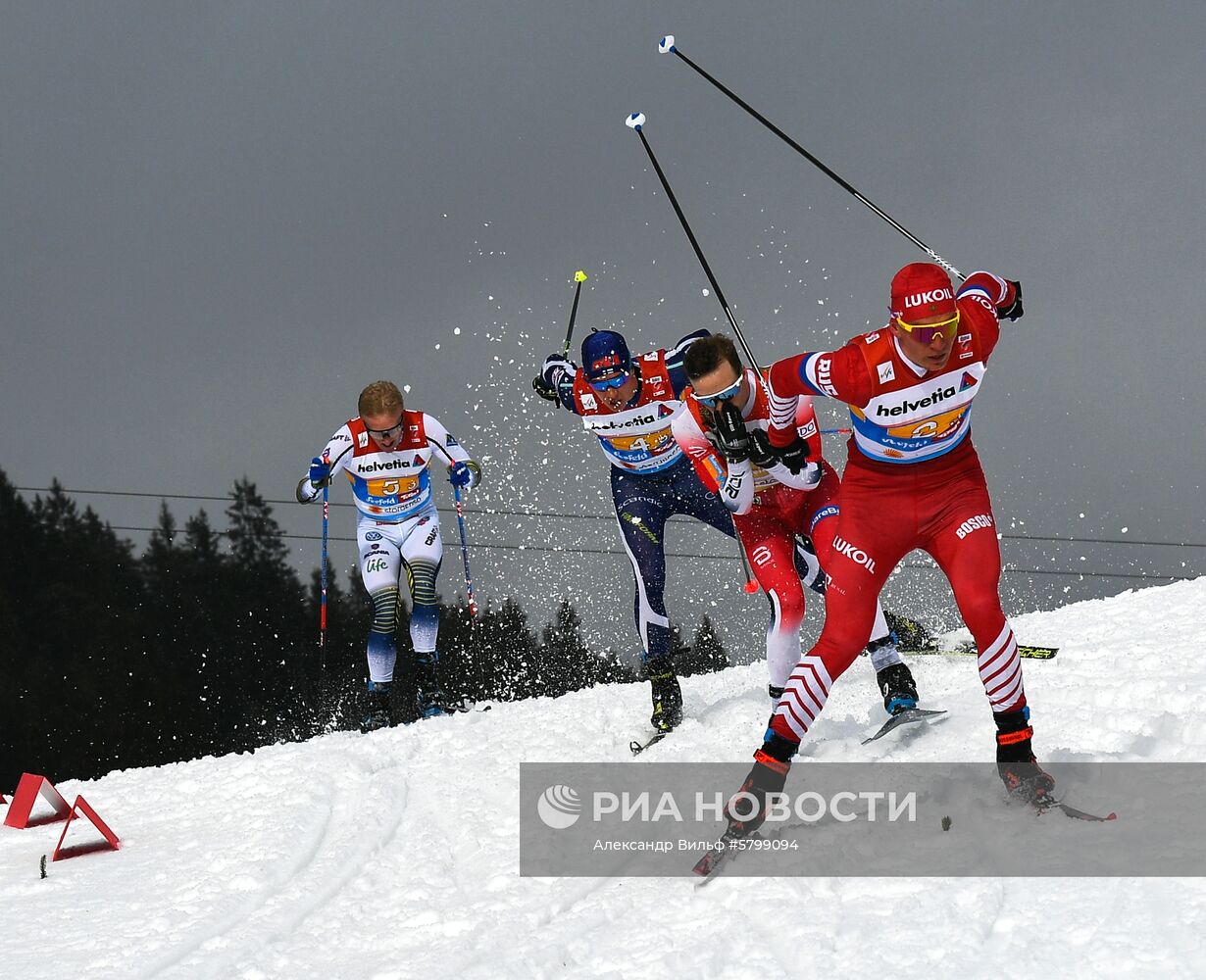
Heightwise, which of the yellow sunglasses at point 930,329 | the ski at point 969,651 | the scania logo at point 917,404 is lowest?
the ski at point 969,651

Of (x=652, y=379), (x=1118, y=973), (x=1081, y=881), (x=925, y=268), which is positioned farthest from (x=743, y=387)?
(x=1118, y=973)

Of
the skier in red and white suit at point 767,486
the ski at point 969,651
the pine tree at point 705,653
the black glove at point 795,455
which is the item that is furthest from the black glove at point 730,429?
the pine tree at point 705,653

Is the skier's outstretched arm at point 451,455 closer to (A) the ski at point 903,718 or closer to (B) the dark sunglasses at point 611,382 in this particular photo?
(B) the dark sunglasses at point 611,382

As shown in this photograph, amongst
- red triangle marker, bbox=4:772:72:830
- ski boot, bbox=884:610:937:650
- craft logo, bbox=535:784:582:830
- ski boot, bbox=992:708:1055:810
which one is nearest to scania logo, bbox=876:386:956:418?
ski boot, bbox=992:708:1055:810

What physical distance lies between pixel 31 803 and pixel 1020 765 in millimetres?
5091

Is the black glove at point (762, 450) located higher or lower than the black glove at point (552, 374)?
lower

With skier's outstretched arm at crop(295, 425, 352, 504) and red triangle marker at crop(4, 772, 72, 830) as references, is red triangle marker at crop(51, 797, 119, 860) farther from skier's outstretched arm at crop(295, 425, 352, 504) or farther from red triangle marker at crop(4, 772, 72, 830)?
skier's outstretched arm at crop(295, 425, 352, 504)

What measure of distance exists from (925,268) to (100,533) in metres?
38.2

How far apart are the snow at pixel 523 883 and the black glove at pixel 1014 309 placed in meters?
1.89

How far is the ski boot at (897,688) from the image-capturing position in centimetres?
623

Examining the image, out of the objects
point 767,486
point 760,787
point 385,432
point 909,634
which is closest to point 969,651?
point 909,634

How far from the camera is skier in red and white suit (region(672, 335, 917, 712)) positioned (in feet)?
17.6

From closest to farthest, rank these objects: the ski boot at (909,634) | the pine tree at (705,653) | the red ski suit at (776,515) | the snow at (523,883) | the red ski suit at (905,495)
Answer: the snow at (523,883) < the red ski suit at (905,495) < the red ski suit at (776,515) < the ski boot at (909,634) < the pine tree at (705,653)

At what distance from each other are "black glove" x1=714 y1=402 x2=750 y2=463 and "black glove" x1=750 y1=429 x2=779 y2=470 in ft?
0.23
